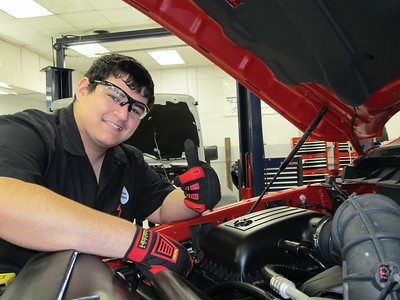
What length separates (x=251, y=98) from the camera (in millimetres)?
3230

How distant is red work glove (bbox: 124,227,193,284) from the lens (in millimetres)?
901

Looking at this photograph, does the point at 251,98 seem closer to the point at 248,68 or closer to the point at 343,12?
the point at 248,68

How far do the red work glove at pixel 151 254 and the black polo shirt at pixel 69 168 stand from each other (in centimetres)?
37

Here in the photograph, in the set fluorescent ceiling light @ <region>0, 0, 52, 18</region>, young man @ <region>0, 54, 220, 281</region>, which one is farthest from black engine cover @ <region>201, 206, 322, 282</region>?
fluorescent ceiling light @ <region>0, 0, 52, 18</region>

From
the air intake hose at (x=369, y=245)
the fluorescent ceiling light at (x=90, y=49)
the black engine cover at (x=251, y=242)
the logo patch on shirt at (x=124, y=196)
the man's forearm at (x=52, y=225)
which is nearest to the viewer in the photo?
the air intake hose at (x=369, y=245)

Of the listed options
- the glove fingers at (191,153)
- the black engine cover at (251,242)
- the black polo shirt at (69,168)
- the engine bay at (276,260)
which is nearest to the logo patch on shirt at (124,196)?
the black polo shirt at (69,168)

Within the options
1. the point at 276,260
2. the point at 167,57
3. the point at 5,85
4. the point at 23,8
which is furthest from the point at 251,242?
the point at 167,57

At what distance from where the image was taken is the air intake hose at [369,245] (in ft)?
1.74

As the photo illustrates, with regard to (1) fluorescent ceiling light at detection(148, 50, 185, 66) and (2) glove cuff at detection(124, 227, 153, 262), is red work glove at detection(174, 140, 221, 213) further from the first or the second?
(1) fluorescent ceiling light at detection(148, 50, 185, 66)

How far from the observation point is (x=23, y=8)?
18.2ft

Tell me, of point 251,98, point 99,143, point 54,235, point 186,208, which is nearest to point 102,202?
point 99,143

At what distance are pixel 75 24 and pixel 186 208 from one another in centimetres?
590

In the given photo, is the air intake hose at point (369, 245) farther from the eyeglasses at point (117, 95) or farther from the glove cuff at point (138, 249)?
the eyeglasses at point (117, 95)

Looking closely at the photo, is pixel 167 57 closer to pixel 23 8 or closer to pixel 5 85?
pixel 23 8
